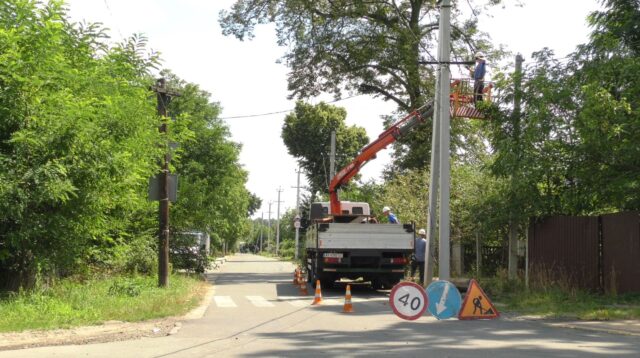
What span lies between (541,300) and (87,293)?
10321 millimetres

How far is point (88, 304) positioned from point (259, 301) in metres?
4.50

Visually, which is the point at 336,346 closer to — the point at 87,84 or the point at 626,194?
the point at 87,84

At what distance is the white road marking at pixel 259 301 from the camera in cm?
1474

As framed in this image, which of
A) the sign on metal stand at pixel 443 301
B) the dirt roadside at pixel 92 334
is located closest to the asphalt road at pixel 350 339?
the sign on metal stand at pixel 443 301

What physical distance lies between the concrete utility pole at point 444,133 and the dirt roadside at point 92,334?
723 cm

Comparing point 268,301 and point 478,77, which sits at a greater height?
point 478,77

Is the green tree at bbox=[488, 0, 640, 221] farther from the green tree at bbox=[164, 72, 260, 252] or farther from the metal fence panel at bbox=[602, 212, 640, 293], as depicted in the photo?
the green tree at bbox=[164, 72, 260, 252]

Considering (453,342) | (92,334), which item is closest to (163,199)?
(92,334)

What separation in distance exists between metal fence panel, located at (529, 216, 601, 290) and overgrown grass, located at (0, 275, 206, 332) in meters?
9.09

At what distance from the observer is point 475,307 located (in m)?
11.9

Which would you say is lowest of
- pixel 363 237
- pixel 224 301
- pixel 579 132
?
pixel 224 301

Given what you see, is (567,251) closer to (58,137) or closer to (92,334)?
(92,334)

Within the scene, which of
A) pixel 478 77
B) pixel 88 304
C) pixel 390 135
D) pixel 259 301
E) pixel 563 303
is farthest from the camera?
pixel 390 135

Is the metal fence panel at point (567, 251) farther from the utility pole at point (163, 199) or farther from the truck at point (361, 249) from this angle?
the utility pole at point (163, 199)
